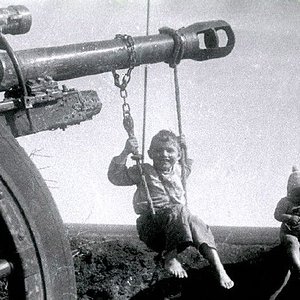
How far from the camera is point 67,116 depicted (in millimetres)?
3277

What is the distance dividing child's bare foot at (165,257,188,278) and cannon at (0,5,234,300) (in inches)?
59.7

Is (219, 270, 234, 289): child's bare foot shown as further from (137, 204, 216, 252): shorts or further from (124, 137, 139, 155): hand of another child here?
(124, 137, 139, 155): hand of another child

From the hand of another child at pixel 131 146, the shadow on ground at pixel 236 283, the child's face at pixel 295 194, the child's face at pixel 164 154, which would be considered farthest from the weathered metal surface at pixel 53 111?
the child's face at pixel 295 194

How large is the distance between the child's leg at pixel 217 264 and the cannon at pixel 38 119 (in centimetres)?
157

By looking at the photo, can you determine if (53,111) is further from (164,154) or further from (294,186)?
(294,186)

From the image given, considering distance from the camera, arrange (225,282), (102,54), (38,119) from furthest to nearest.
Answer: (225,282)
(102,54)
(38,119)

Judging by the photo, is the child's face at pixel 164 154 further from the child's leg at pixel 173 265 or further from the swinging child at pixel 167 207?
the child's leg at pixel 173 265

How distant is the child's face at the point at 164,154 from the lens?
477 cm

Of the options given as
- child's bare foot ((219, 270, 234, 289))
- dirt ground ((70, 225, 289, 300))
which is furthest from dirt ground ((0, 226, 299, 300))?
child's bare foot ((219, 270, 234, 289))

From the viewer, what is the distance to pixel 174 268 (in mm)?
4207

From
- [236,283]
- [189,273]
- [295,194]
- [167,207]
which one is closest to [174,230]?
[167,207]

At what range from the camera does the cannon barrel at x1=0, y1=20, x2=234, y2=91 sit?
3.19m

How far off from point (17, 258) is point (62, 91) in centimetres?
131

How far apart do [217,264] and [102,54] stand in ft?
6.37
